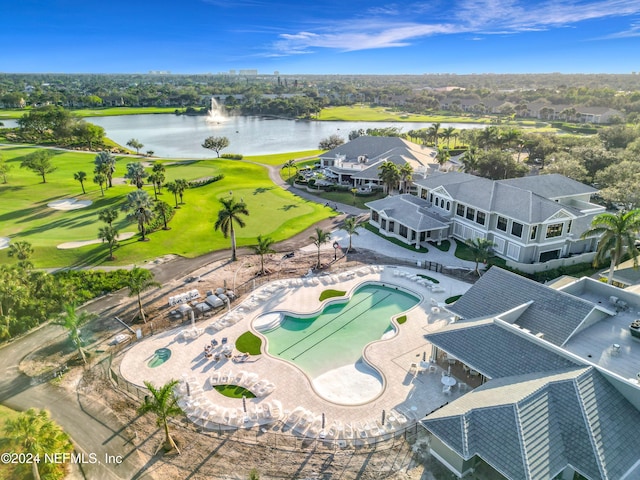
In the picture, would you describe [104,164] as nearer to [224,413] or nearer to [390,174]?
[390,174]

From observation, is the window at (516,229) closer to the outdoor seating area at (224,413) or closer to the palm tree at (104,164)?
the outdoor seating area at (224,413)

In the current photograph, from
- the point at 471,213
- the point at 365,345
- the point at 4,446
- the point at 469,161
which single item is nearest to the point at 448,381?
the point at 365,345

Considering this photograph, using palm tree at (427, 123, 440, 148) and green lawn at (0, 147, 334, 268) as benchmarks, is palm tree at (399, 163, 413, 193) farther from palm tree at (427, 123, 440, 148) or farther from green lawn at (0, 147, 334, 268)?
palm tree at (427, 123, 440, 148)

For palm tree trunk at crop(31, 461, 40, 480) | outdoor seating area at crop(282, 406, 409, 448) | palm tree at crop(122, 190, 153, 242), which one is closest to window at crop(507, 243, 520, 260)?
outdoor seating area at crop(282, 406, 409, 448)

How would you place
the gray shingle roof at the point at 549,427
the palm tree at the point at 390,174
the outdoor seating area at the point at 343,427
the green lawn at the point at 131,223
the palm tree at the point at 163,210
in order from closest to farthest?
the gray shingle roof at the point at 549,427 → the outdoor seating area at the point at 343,427 → the green lawn at the point at 131,223 → the palm tree at the point at 163,210 → the palm tree at the point at 390,174

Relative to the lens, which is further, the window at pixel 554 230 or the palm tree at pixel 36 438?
the window at pixel 554 230

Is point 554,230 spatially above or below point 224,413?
above

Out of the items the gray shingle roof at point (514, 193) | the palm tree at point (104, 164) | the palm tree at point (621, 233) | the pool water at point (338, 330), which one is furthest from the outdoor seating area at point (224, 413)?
the palm tree at point (104, 164)
